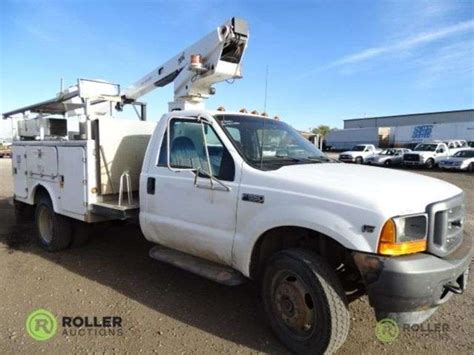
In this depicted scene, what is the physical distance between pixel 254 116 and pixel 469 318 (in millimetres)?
3109

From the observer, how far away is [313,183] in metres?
3.31

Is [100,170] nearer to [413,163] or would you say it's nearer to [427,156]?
[413,163]

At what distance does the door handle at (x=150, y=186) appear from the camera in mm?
4594

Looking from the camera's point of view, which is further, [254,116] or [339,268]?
[254,116]

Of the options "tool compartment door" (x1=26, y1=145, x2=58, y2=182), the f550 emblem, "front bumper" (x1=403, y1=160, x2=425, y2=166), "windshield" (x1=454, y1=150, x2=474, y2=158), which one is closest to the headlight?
the f550 emblem

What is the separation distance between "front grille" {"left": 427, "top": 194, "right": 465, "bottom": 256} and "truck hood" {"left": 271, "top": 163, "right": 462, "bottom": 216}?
0.07 meters

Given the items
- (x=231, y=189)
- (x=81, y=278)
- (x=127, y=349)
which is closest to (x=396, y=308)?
(x=231, y=189)

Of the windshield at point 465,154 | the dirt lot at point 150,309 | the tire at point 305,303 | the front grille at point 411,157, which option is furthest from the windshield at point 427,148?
the tire at point 305,303

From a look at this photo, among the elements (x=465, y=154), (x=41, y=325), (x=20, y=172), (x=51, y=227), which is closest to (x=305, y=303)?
(x=41, y=325)

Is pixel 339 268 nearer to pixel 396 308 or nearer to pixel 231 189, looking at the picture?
pixel 396 308

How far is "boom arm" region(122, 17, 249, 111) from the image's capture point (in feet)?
17.5

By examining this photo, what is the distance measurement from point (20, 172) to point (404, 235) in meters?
6.33

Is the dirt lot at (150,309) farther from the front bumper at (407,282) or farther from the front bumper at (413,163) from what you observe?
the front bumper at (413,163)

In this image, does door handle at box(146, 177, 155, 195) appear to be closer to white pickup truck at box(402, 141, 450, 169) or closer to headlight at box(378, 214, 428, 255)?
headlight at box(378, 214, 428, 255)
